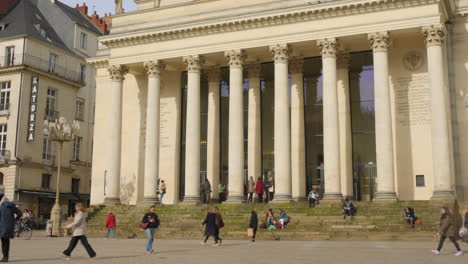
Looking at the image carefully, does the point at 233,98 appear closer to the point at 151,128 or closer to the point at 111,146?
the point at 151,128

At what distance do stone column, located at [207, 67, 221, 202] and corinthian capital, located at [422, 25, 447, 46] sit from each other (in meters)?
14.4

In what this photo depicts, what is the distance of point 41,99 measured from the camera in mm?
48688

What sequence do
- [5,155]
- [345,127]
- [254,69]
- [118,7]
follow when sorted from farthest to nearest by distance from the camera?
[5,155]
[118,7]
[254,69]
[345,127]

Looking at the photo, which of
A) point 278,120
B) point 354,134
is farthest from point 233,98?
point 354,134

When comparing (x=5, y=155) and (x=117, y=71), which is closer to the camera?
(x=117, y=71)

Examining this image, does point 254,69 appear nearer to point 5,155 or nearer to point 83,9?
point 5,155

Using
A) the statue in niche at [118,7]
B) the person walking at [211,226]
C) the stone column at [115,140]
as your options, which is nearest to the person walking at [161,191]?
the stone column at [115,140]

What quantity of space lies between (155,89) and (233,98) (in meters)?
5.86

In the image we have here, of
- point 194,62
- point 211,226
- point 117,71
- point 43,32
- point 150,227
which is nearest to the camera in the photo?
point 150,227

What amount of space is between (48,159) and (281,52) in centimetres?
2730

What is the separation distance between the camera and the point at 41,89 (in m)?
48.8

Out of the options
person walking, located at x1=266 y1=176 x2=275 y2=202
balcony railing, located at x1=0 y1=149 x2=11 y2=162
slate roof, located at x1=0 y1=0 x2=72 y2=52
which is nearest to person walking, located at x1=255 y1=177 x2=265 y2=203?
person walking, located at x1=266 y1=176 x2=275 y2=202

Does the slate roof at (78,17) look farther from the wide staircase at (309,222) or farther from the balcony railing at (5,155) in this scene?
the wide staircase at (309,222)

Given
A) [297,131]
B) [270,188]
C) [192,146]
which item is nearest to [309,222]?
[270,188]
